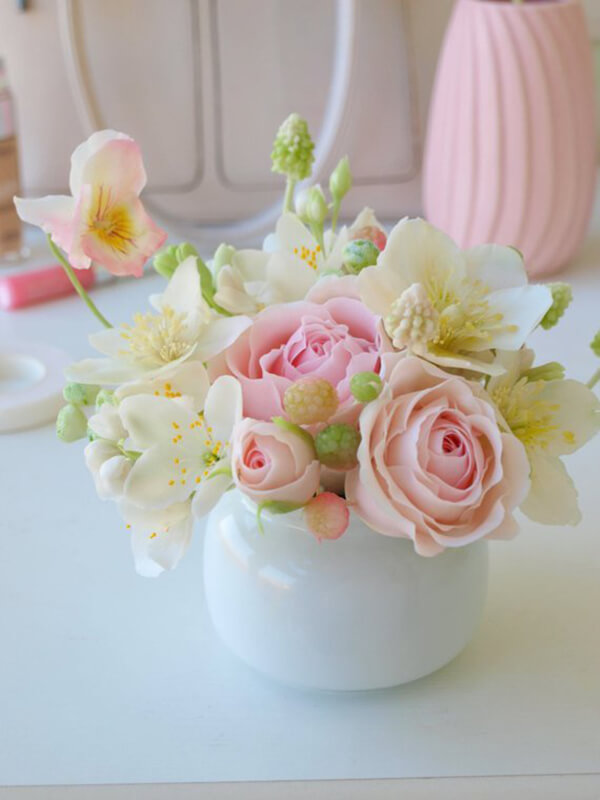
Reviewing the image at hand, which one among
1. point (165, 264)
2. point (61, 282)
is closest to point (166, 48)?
point (61, 282)

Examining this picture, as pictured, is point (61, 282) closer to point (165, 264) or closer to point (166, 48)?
point (166, 48)

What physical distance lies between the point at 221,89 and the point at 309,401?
77 centimetres

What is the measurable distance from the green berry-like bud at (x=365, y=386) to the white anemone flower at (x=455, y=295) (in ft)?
0.06

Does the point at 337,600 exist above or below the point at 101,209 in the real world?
below

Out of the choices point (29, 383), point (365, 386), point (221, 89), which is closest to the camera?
point (365, 386)

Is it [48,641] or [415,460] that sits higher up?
[415,460]

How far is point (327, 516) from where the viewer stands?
47 centimetres

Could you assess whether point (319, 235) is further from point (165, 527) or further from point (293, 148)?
point (165, 527)

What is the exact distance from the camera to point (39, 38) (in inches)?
46.0

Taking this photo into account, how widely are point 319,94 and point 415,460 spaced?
2.55 ft

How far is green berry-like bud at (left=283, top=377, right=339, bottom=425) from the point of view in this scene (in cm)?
46

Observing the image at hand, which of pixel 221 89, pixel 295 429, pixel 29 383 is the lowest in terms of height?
pixel 29 383

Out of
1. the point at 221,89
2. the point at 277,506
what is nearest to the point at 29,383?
the point at 221,89

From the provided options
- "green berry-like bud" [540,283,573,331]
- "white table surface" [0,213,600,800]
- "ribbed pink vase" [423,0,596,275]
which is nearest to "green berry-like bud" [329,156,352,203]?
"green berry-like bud" [540,283,573,331]
